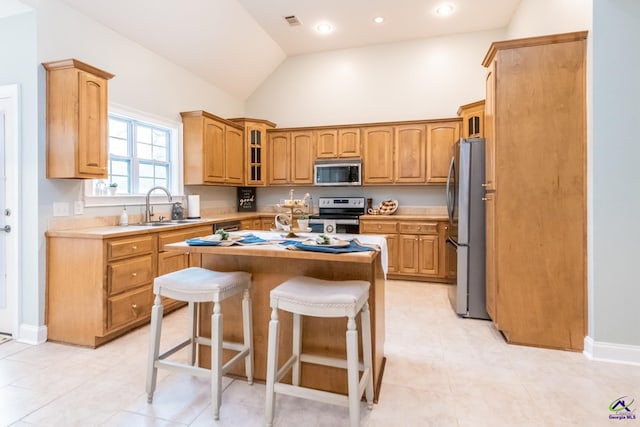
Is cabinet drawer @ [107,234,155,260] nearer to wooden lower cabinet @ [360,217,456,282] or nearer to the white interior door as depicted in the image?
the white interior door

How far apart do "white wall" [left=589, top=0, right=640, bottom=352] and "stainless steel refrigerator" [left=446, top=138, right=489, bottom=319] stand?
3.01 feet

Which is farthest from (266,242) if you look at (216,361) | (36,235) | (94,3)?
(94,3)

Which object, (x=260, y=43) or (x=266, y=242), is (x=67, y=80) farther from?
(x=260, y=43)

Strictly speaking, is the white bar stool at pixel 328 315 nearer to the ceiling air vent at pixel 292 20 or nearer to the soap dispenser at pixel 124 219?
the soap dispenser at pixel 124 219

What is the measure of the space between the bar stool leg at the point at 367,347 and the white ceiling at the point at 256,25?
141 inches

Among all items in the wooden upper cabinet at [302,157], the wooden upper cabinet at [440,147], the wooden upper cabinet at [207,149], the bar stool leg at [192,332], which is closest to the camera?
the bar stool leg at [192,332]

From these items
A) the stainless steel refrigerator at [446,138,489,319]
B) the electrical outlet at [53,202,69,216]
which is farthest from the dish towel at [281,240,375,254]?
the electrical outlet at [53,202,69,216]

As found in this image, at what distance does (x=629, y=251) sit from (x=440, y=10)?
3.56 meters

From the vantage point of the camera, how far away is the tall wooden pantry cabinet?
260 centimetres

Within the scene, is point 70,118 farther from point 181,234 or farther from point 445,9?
point 445,9

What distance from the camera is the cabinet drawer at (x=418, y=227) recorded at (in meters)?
4.62

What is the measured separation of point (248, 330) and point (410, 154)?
12.0 ft

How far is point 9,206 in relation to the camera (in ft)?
9.26

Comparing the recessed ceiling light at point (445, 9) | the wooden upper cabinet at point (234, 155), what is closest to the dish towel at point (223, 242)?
the wooden upper cabinet at point (234, 155)
